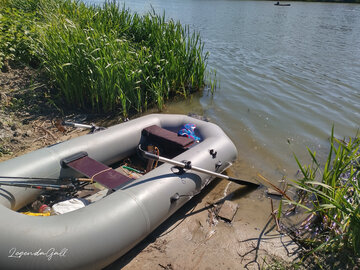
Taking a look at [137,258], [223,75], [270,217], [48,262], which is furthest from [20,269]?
[223,75]

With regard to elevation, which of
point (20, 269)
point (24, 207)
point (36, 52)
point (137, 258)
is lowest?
point (137, 258)

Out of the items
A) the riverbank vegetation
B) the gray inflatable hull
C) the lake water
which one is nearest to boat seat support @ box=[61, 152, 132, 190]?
the gray inflatable hull

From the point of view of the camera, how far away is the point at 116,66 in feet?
14.2

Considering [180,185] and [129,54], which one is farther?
[129,54]

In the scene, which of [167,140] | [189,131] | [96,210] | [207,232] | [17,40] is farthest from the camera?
[17,40]

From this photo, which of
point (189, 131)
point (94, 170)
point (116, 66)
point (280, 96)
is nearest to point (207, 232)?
point (94, 170)

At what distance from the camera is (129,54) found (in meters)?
4.84

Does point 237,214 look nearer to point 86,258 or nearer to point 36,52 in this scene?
point 86,258

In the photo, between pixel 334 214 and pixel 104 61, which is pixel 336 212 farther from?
pixel 104 61

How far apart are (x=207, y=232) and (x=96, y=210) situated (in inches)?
43.5

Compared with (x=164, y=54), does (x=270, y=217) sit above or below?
below

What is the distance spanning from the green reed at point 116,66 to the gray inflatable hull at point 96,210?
51.5 inches

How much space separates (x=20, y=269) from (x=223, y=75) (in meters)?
6.02

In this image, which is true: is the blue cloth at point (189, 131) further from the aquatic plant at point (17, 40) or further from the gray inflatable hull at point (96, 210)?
the aquatic plant at point (17, 40)
